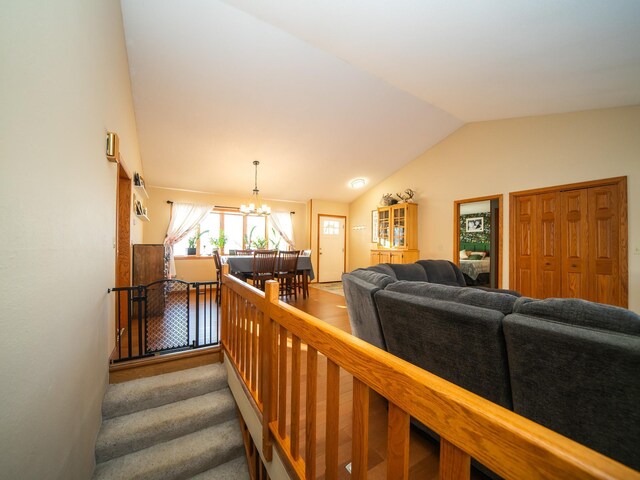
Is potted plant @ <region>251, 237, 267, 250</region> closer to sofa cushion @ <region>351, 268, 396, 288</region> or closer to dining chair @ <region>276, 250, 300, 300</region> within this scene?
dining chair @ <region>276, 250, 300, 300</region>

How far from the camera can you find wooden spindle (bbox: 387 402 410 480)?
63 centimetres

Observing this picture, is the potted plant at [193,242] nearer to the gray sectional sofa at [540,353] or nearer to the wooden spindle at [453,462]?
the gray sectional sofa at [540,353]

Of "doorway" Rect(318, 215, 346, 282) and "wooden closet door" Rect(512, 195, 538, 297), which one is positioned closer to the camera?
"wooden closet door" Rect(512, 195, 538, 297)

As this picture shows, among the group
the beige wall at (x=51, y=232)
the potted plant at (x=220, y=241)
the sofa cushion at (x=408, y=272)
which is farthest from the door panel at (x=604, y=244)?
the potted plant at (x=220, y=241)

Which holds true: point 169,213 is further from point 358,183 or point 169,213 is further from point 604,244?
point 604,244

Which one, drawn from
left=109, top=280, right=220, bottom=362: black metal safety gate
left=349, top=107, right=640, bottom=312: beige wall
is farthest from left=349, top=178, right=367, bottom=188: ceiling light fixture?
left=109, top=280, right=220, bottom=362: black metal safety gate

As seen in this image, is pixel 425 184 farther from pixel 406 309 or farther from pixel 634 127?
pixel 406 309

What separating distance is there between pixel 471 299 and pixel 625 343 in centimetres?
46

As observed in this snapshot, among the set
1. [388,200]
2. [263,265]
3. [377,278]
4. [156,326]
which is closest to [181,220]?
[263,265]

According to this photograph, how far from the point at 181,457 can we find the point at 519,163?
17.7 ft

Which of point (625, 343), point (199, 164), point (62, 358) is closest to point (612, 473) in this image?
point (625, 343)

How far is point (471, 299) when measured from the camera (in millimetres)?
1121

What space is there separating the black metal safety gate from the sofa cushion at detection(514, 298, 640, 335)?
2130mm

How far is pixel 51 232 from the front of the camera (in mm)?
1042
